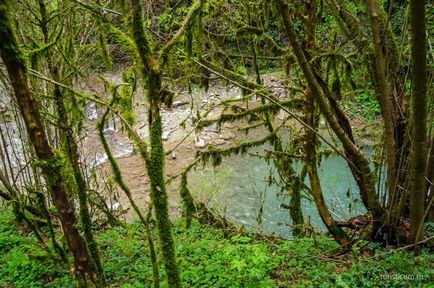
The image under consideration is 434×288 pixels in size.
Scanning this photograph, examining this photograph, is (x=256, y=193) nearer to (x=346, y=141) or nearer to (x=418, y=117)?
(x=346, y=141)

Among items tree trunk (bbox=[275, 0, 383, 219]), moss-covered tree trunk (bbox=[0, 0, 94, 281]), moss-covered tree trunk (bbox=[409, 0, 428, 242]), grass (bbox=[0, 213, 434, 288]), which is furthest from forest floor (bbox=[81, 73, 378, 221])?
moss-covered tree trunk (bbox=[0, 0, 94, 281])

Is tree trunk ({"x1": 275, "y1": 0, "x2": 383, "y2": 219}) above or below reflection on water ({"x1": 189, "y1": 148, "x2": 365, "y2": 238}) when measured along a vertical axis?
above

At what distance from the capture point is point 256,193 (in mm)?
8297

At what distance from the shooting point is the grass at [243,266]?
10.0 feet

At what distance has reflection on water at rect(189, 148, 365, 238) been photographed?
23.7 ft

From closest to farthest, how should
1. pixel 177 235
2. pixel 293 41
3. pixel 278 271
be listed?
pixel 293 41 < pixel 278 271 < pixel 177 235

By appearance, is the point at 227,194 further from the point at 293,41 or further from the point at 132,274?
the point at 293,41

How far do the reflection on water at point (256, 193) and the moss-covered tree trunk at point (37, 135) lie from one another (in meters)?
4.78

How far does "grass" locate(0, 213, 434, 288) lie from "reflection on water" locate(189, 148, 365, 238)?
2564 millimetres

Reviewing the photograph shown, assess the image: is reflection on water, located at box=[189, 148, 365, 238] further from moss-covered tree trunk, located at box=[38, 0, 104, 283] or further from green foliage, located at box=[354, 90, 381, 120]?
moss-covered tree trunk, located at box=[38, 0, 104, 283]

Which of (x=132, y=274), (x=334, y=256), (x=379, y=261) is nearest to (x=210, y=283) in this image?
(x=132, y=274)

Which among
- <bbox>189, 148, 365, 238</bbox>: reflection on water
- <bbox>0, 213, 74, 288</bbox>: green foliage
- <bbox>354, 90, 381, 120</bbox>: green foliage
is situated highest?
<bbox>354, 90, 381, 120</bbox>: green foliage

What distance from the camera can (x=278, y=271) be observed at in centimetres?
358

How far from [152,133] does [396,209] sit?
107 inches
